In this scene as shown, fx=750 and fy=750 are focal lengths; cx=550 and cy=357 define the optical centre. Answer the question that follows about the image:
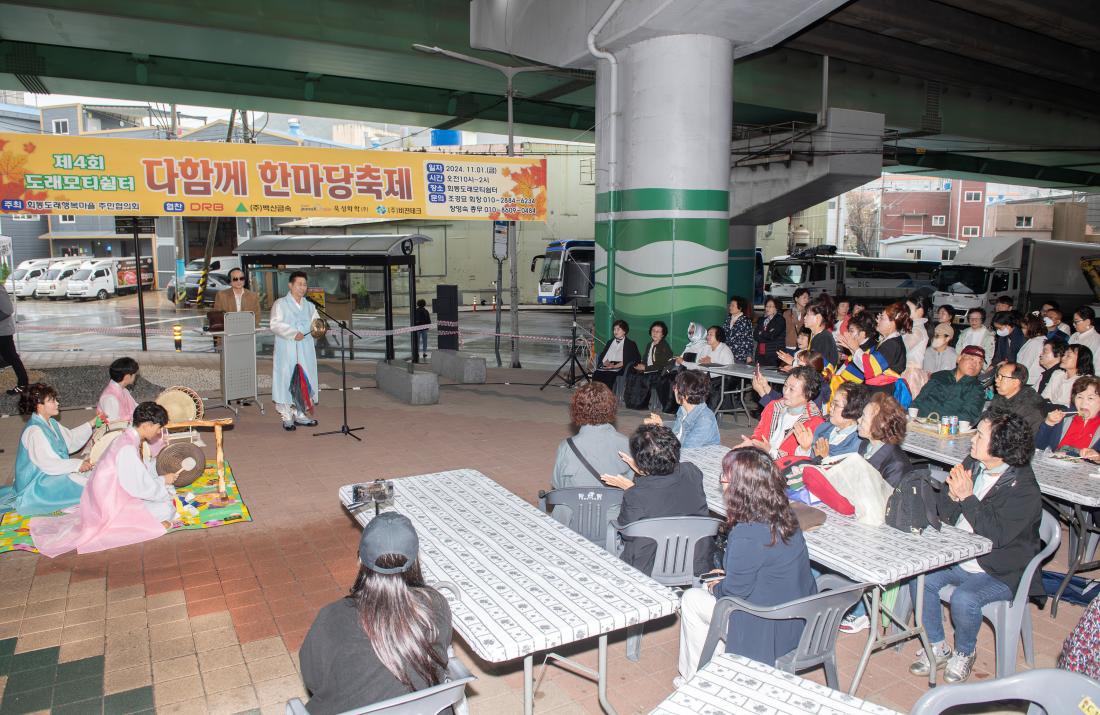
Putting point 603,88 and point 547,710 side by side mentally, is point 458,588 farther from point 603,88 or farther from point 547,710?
point 603,88

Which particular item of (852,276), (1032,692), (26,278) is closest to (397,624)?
(1032,692)

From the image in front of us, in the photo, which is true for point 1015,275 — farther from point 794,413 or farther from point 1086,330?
point 794,413

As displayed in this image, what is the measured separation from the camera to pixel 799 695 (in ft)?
8.71

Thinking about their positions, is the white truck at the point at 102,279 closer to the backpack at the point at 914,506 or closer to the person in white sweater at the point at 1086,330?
the person in white sweater at the point at 1086,330

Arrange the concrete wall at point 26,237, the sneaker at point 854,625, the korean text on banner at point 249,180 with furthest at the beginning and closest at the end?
the concrete wall at point 26,237
the korean text on banner at point 249,180
the sneaker at point 854,625

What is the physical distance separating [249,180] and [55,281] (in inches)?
1066

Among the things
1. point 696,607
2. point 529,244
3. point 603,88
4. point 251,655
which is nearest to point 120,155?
point 603,88

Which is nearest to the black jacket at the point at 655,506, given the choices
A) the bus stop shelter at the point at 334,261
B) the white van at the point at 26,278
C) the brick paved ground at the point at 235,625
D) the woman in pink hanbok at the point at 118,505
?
the brick paved ground at the point at 235,625

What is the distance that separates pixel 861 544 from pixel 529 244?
33.7 metres

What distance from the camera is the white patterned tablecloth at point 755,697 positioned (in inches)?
101

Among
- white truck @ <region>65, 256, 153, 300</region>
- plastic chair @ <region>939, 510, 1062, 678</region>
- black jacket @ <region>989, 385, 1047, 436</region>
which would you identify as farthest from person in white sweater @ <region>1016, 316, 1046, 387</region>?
white truck @ <region>65, 256, 153, 300</region>

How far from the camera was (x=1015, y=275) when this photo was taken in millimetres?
25625

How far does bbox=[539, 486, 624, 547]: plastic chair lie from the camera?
15.0ft

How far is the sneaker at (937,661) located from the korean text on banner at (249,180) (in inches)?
370
